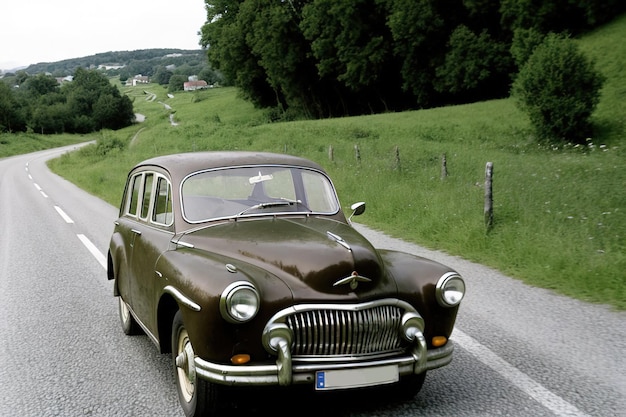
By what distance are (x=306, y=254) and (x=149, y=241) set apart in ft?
5.51

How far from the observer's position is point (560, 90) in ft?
78.3

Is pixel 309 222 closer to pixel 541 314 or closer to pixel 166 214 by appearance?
pixel 166 214

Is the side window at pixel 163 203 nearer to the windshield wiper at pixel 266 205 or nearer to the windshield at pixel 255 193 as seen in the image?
the windshield at pixel 255 193

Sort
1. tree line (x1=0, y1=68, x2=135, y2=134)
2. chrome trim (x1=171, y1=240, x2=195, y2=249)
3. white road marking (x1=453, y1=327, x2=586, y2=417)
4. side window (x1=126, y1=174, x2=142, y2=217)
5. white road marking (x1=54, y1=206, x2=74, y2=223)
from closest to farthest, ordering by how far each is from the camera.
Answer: white road marking (x1=453, y1=327, x2=586, y2=417), chrome trim (x1=171, y1=240, x2=195, y2=249), side window (x1=126, y1=174, x2=142, y2=217), white road marking (x1=54, y1=206, x2=74, y2=223), tree line (x1=0, y1=68, x2=135, y2=134)

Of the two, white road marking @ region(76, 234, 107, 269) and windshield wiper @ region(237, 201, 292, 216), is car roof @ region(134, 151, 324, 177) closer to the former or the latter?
windshield wiper @ region(237, 201, 292, 216)

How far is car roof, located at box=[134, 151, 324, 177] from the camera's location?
15.4 feet

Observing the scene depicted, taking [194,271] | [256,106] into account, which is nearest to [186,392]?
[194,271]

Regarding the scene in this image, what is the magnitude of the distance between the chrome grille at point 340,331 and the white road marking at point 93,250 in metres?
6.32

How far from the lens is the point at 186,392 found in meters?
3.67

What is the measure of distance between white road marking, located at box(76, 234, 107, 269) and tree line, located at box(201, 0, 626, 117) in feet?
91.6

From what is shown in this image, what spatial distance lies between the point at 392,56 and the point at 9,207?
38.4m

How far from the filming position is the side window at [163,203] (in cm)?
457

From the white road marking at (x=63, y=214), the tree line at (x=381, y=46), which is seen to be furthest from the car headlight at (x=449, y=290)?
the tree line at (x=381, y=46)

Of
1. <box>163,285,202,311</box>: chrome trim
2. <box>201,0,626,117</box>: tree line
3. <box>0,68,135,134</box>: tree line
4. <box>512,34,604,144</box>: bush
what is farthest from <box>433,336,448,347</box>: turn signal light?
<box>0,68,135,134</box>: tree line
